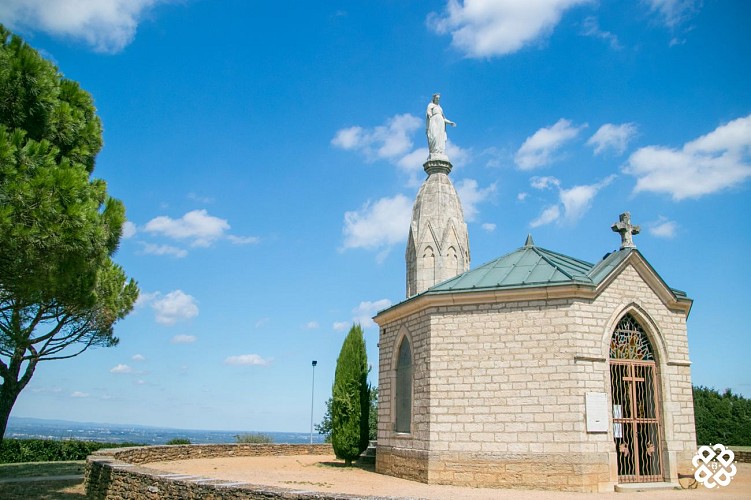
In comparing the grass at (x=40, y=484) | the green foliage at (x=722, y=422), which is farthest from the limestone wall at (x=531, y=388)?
the green foliage at (x=722, y=422)

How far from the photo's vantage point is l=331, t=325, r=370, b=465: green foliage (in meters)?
18.9

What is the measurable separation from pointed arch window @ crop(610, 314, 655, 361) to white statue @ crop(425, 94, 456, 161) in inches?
400

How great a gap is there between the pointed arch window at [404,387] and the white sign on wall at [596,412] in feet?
14.7

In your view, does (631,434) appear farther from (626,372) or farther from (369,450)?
(369,450)

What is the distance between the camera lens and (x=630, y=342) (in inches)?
573

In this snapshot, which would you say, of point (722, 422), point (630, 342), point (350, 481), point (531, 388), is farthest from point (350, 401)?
point (722, 422)

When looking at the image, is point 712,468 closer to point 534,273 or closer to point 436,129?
point 534,273

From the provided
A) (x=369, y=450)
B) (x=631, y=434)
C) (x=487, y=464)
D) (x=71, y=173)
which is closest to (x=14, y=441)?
(x=369, y=450)

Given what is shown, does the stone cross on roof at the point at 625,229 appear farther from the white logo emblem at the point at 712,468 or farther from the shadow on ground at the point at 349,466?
the shadow on ground at the point at 349,466

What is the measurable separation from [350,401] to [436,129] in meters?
10.9

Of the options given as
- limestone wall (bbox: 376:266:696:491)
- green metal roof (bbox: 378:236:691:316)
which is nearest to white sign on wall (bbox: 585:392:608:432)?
limestone wall (bbox: 376:266:696:491)

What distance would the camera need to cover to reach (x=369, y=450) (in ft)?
67.4

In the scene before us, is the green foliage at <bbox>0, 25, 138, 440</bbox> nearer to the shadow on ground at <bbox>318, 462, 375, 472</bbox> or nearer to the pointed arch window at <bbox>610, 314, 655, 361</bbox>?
the shadow on ground at <bbox>318, 462, 375, 472</bbox>

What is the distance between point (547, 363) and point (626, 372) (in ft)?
7.35
